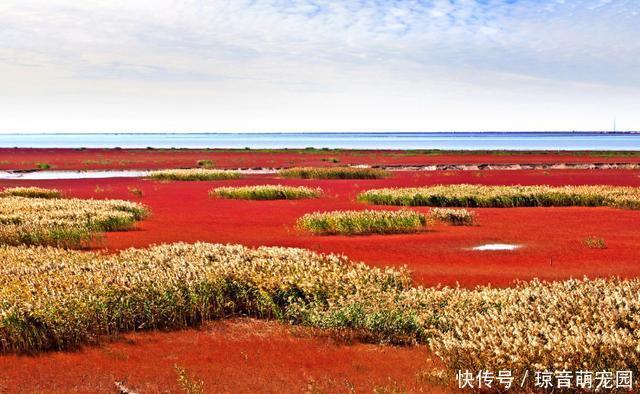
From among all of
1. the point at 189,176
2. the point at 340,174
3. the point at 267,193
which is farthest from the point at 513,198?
the point at 189,176

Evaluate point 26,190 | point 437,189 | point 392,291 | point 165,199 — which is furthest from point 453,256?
point 26,190

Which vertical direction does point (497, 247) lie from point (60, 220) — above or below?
below

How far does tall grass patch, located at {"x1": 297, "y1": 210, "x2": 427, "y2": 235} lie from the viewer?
22.1 metres

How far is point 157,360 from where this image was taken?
373 inches

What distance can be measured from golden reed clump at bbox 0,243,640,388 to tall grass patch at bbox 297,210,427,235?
8.49 meters

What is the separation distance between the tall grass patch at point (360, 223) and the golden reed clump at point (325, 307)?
849cm

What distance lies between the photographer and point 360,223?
22.2m

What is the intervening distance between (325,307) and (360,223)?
431 inches

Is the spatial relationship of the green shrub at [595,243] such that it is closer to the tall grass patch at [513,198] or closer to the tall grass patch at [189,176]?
the tall grass patch at [513,198]

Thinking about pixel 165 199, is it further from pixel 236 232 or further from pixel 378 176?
pixel 378 176

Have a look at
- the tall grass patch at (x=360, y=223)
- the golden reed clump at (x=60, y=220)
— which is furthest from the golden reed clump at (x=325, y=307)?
the tall grass patch at (x=360, y=223)

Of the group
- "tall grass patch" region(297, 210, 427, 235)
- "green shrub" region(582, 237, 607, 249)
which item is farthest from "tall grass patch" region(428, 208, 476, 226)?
"green shrub" region(582, 237, 607, 249)

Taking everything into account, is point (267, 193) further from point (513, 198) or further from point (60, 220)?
point (60, 220)

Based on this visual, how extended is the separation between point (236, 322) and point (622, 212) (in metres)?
20.7
